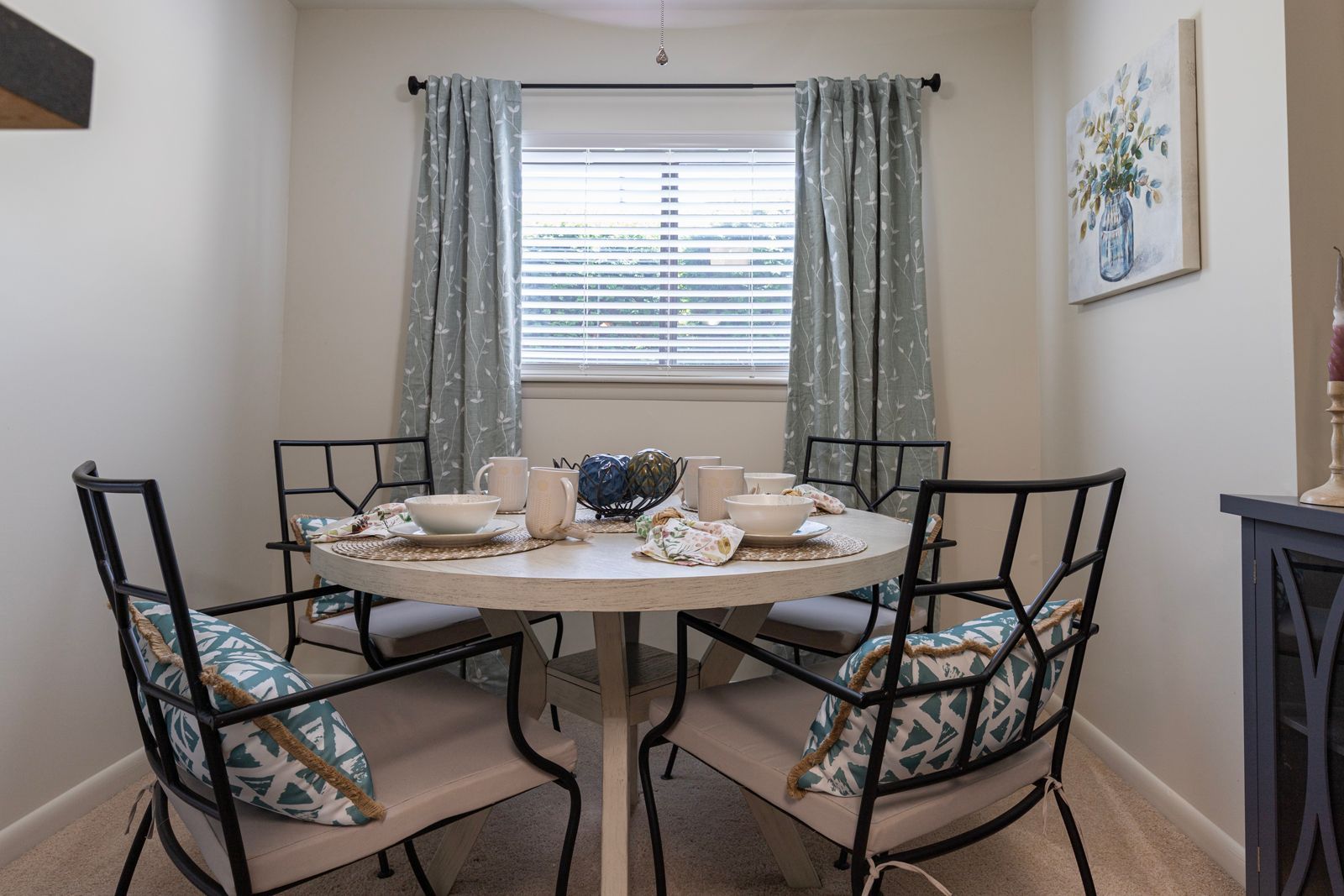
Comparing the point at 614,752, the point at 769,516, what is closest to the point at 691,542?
the point at 769,516

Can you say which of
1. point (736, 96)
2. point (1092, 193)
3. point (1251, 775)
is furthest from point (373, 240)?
point (1251, 775)

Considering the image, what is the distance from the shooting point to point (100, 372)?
1.94m

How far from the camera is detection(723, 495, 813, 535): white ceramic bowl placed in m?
1.31

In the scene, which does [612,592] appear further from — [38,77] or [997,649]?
[38,77]

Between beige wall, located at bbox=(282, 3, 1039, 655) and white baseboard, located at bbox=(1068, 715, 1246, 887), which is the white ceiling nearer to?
beige wall, located at bbox=(282, 3, 1039, 655)

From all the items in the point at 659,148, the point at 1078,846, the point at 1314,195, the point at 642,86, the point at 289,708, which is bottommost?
the point at 1078,846

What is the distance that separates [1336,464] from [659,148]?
2.39 metres

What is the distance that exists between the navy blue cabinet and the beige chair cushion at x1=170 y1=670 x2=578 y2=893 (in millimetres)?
1245

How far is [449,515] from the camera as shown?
130cm

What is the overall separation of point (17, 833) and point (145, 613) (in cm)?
125

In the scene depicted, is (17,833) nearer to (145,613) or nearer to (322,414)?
(145,613)

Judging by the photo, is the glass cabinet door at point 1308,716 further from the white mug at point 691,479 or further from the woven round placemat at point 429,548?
the woven round placemat at point 429,548

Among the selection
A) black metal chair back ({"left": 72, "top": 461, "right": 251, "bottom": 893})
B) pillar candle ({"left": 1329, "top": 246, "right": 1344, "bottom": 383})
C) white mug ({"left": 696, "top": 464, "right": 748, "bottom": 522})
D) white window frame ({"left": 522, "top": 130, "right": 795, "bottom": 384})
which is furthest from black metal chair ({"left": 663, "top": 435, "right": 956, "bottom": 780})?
black metal chair back ({"left": 72, "top": 461, "right": 251, "bottom": 893})

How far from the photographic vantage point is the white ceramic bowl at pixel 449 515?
129 cm
